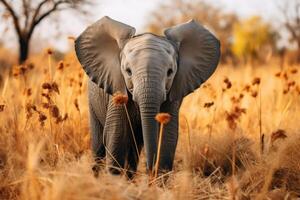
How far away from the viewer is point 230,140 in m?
5.57

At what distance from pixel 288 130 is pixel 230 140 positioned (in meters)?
0.57

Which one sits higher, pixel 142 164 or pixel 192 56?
pixel 192 56

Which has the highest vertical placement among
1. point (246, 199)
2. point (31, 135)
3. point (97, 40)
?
point (97, 40)

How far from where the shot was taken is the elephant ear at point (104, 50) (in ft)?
14.3

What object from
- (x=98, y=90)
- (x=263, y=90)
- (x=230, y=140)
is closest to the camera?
(x=98, y=90)

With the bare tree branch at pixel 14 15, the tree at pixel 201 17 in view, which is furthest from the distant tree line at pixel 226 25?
the bare tree branch at pixel 14 15

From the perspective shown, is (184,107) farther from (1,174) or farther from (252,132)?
(1,174)

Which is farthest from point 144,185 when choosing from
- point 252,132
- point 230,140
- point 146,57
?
point 252,132

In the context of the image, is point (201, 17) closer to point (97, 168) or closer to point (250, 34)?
point (250, 34)

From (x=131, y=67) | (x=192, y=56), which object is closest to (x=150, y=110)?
(x=131, y=67)

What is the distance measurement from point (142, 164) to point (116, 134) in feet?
3.94

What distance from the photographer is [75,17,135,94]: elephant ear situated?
14.3ft

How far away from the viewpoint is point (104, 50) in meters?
4.53

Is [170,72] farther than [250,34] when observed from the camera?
No
